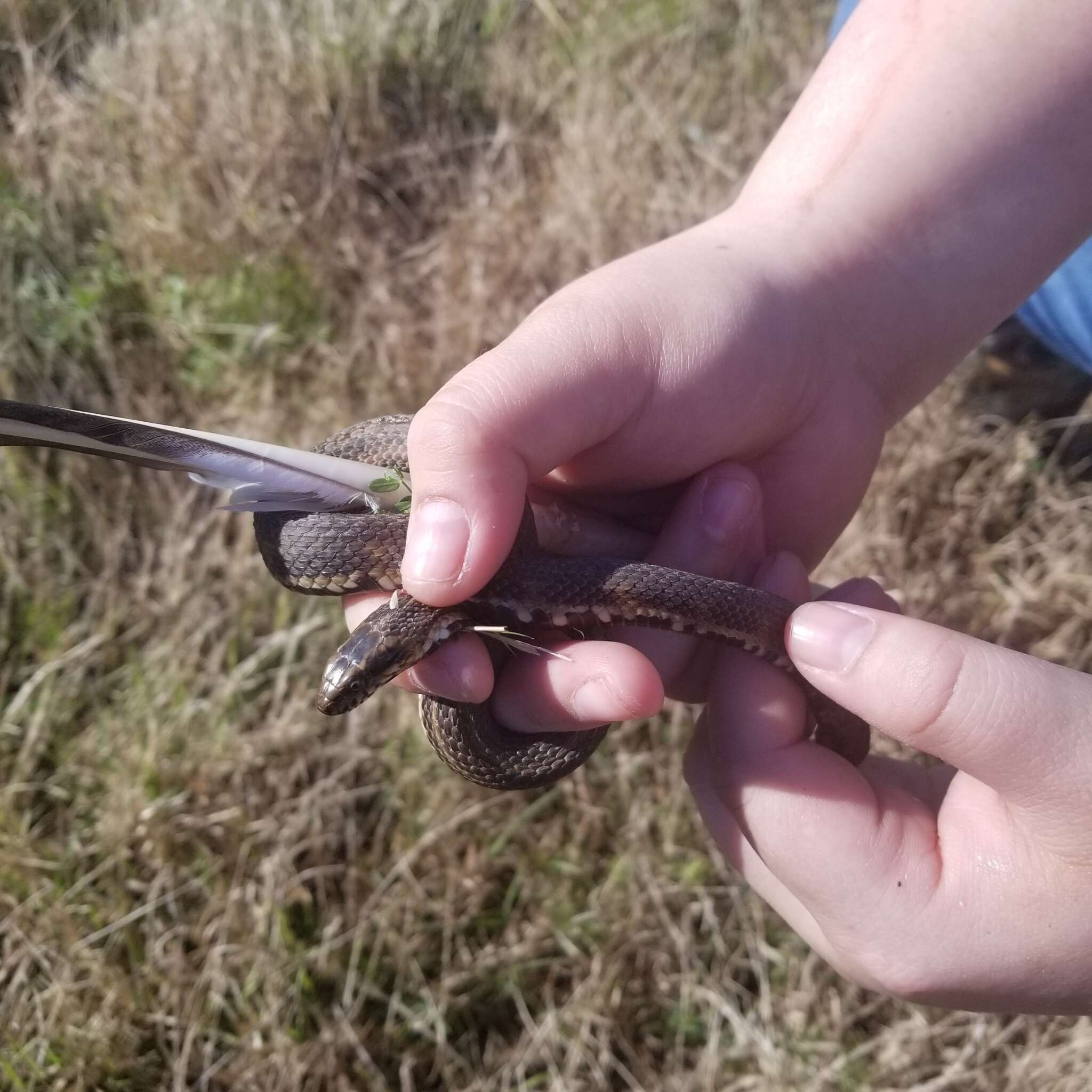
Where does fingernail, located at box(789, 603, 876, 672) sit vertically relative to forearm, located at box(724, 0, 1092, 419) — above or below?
below

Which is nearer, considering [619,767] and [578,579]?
[578,579]

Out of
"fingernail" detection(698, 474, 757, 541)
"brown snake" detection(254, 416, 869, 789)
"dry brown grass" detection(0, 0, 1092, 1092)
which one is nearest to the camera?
"brown snake" detection(254, 416, 869, 789)

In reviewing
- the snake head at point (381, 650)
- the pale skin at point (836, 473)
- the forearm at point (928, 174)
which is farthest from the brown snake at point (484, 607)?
the forearm at point (928, 174)

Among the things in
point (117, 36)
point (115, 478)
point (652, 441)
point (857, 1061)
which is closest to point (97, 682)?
point (115, 478)

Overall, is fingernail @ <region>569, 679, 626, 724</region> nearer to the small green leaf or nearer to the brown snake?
the brown snake

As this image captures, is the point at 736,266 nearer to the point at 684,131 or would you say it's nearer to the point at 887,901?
the point at 887,901

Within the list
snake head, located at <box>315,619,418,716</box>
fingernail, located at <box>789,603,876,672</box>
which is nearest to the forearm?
fingernail, located at <box>789,603,876,672</box>

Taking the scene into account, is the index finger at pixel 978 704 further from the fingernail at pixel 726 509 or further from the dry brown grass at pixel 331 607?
the dry brown grass at pixel 331 607

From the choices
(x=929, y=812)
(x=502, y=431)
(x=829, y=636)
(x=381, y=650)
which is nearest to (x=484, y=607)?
(x=381, y=650)
